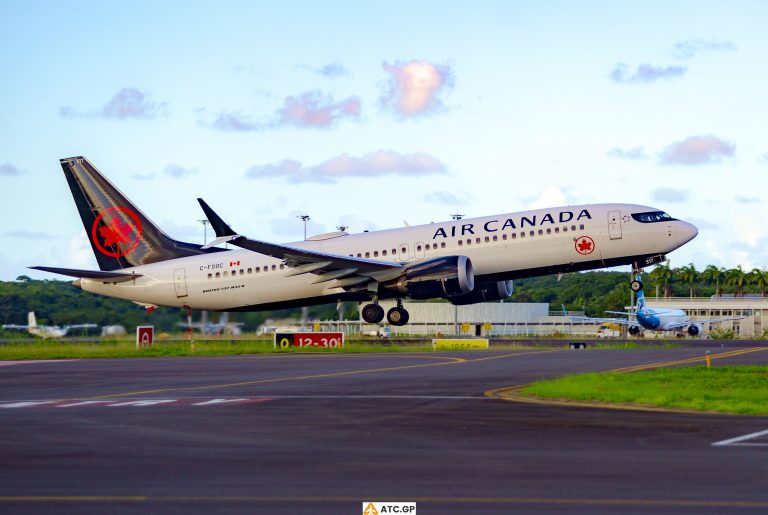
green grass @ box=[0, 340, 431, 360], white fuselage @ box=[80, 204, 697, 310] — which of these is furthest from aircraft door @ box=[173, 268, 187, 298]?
green grass @ box=[0, 340, 431, 360]

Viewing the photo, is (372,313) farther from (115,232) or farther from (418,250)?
(115,232)

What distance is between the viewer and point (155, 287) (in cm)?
5600

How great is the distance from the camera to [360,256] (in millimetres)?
52875

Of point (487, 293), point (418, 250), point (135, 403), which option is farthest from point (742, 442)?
point (487, 293)

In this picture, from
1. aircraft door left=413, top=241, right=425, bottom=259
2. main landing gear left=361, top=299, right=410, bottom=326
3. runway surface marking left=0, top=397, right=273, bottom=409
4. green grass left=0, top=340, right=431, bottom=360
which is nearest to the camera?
runway surface marking left=0, top=397, right=273, bottom=409

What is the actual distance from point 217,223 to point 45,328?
14384 mm

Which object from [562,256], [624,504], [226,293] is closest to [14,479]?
[624,504]

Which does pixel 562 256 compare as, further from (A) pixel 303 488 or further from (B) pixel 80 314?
(A) pixel 303 488

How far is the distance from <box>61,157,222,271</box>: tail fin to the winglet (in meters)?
11.5

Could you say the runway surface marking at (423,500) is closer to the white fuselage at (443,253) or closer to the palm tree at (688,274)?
the white fuselage at (443,253)

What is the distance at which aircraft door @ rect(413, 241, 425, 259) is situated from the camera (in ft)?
169

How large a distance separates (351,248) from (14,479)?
3957 cm

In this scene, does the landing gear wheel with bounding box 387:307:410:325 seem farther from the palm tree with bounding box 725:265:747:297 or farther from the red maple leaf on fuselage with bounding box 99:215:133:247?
the palm tree with bounding box 725:265:747:297

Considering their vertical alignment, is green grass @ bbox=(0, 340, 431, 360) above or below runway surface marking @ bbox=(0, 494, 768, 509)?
above
